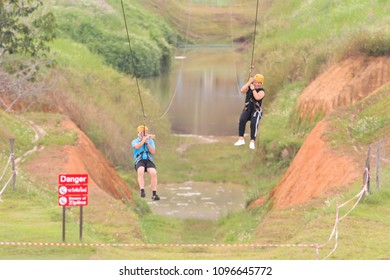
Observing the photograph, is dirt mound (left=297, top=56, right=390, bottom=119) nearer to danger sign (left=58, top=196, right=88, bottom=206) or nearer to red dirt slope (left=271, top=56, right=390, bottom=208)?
red dirt slope (left=271, top=56, right=390, bottom=208)

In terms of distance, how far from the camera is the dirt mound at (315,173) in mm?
32031

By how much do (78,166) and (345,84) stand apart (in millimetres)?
16193

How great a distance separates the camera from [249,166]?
187ft

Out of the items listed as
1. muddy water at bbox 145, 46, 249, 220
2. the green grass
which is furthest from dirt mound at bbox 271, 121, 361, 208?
muddy water at bbox 145, 46, 249, 220

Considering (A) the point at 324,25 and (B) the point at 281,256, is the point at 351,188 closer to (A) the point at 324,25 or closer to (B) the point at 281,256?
(B) the point at 281,256

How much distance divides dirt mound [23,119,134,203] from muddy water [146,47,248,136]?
25.4 m

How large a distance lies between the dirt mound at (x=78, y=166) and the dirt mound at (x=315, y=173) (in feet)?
22.9

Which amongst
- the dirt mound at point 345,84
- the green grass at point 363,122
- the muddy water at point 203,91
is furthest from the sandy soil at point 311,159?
the muddy water at point 203,91

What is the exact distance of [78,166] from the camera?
3819cm

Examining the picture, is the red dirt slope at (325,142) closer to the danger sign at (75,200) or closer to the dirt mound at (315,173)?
the dirt mound at (315,173)

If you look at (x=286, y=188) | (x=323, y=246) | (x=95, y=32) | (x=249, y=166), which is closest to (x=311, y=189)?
(x=286, y=188)

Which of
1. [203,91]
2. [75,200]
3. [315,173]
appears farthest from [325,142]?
[203,91]

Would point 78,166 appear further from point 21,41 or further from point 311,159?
point 311,159

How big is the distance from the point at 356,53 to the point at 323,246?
3036 centimetres
